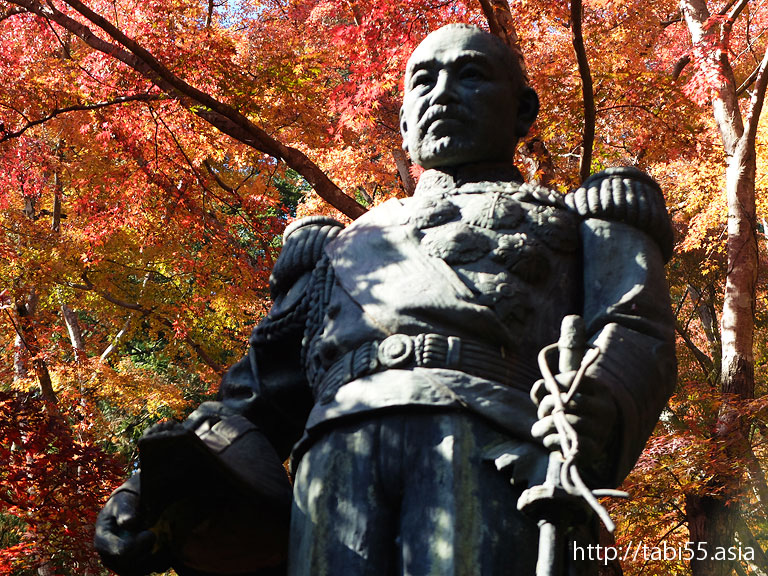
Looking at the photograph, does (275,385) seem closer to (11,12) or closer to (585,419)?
(585,419)

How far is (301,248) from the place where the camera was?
3.46 metres

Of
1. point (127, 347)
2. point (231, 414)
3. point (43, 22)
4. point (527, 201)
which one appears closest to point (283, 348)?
point (231, 414)

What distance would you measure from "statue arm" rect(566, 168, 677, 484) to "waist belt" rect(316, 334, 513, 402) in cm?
29

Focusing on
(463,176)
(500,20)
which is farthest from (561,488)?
(500,20)

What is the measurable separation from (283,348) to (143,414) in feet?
48.3

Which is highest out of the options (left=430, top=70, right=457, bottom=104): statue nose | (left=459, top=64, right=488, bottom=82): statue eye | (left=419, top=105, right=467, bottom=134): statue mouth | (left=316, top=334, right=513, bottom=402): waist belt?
(left=459, top=64, right=488, bottom=82): statue eye

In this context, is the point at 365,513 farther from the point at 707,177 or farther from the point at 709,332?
the point at 709,332

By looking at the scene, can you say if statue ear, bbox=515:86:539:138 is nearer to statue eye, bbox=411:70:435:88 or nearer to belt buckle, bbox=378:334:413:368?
statue eye, bbox=411:70:435:88

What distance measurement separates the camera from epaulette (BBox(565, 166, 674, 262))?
3.02 meters

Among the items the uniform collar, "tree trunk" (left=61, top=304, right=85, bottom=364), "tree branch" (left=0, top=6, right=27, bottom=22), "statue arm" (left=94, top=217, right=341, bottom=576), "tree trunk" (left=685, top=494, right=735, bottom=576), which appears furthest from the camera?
"tree trunk" (left=61, top=304, right=85, bottom=364)

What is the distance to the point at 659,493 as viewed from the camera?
9.15m

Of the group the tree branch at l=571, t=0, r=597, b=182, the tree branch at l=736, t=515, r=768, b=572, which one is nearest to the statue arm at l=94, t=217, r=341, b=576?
the tree branch at l=571, t=0, r=597, b=182

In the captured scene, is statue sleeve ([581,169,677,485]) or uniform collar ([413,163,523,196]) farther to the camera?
uniform collar ([413,163,523,196])

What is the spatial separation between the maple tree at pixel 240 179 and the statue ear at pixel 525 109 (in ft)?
14.4
